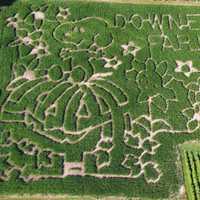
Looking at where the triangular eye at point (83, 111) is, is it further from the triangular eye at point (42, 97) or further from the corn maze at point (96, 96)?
the triangular eye at point (42, 97)

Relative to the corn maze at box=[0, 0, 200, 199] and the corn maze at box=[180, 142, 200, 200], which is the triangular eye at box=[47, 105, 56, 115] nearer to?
the corn maze at box=[0, 0, 200, 199]

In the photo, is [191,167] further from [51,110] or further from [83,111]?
[51,110]

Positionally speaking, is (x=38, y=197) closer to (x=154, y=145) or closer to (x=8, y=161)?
(x=8, y=161)

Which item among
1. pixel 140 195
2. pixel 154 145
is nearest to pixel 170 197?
pixel 140 195

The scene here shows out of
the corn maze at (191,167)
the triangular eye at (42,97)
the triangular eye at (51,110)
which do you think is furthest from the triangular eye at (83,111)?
the corn maze at (191,167)

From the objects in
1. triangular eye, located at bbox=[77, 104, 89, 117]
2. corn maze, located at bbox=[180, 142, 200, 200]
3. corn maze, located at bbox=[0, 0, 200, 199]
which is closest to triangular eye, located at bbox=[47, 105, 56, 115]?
corn maze, located at bbox=[0, 0, 200, 199]

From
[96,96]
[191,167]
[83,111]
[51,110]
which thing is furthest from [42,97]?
[191,167]

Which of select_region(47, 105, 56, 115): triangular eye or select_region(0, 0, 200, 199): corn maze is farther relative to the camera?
select_region(47, 105, 56, 115): triangular eye

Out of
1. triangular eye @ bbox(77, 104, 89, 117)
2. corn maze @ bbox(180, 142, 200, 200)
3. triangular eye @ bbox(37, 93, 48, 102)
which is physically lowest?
corn maze @ bbox(180, 142, 200, 200)
